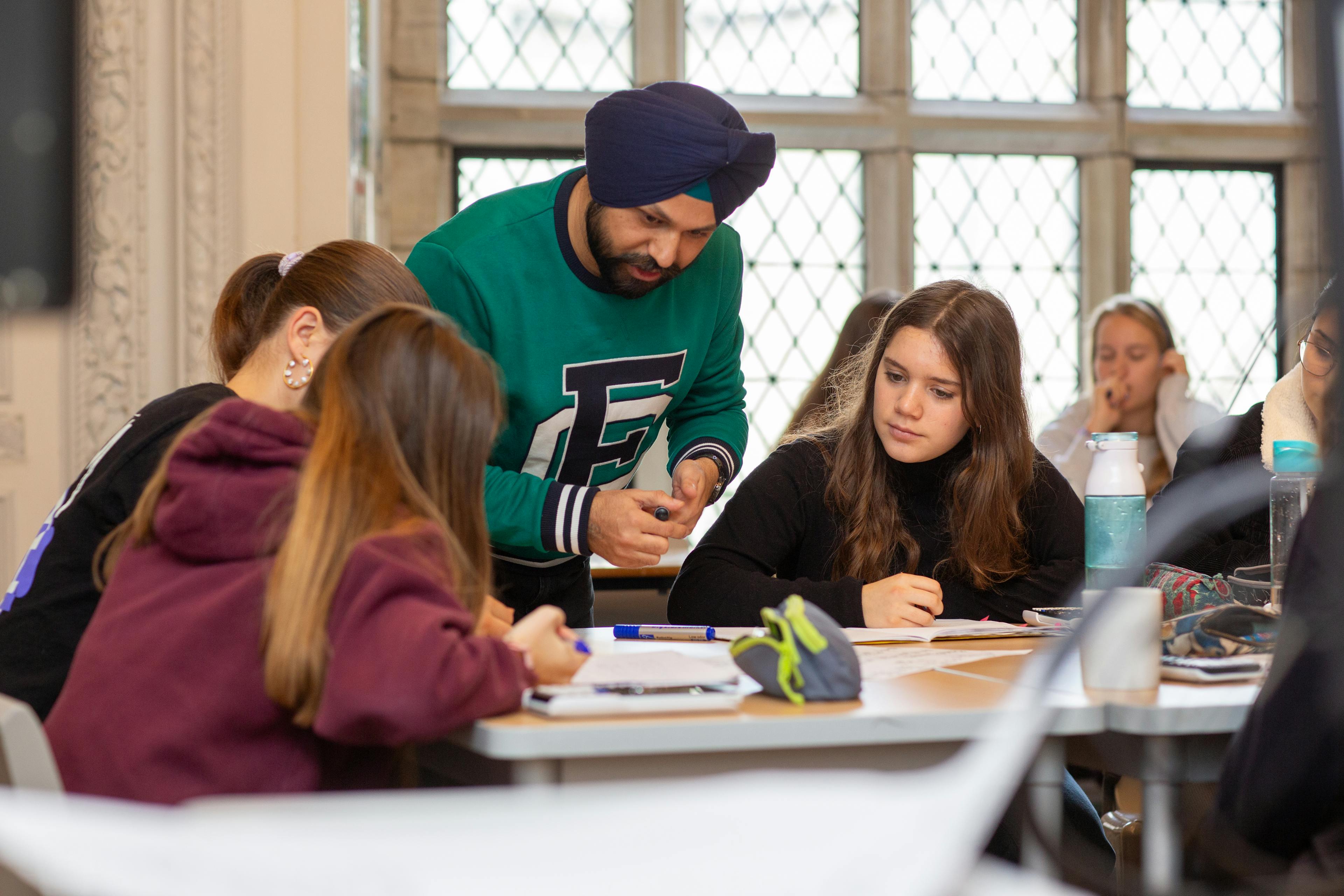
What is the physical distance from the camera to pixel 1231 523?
231 centimetres

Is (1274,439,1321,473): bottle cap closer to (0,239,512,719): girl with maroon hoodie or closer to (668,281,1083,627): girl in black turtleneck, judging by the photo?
(668,281,1083,627): girl in black turtleneck

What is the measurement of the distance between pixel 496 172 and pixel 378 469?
427cm

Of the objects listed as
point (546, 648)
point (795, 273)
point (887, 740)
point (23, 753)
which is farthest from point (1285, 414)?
point (795, 273)

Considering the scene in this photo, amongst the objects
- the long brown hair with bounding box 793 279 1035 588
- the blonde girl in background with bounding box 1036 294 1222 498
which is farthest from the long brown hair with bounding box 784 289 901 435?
the blonde girl in background with bounding box 1036 294 1222 498

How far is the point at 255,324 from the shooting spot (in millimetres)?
1797

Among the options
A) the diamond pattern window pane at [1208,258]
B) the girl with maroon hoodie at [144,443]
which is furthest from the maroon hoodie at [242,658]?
the diamond pattern window pane at [1208,258]

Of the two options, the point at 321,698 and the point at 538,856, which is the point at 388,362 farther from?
the point at 538,856

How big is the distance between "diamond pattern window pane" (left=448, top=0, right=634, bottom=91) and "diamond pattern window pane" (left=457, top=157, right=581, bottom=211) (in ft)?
0.98

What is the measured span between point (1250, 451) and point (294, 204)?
96.7 inches

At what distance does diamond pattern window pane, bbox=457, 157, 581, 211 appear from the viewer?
17.3 feet

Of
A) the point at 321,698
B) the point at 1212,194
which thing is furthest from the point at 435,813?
the point at 1212,194

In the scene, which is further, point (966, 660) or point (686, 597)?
point (686, 597)

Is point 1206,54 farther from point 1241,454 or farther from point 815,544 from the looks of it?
point 815,544

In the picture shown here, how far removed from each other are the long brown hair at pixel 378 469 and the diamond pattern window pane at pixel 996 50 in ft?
15.6
